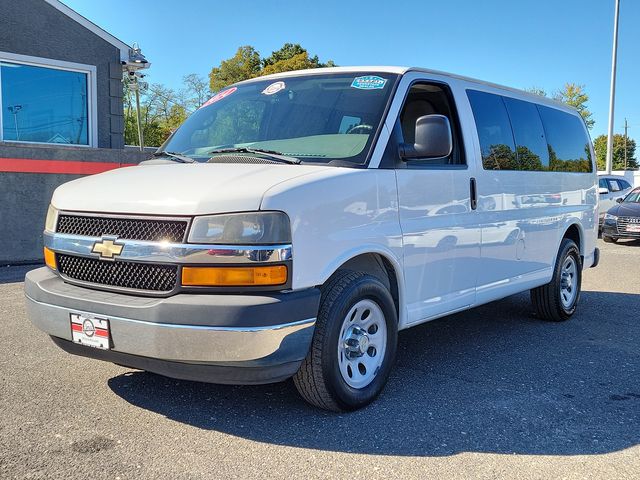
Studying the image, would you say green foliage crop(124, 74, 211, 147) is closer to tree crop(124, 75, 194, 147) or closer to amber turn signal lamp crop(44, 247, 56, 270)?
tree crop(124, 75, 194, 147)

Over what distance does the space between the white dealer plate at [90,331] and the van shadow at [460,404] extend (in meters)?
0.60

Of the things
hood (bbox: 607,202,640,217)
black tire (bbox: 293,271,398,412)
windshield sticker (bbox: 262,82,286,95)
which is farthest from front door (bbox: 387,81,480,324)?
hood (bbox: 607,202,640,217)

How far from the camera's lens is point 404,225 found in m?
4.00

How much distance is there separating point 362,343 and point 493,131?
2.38 meters

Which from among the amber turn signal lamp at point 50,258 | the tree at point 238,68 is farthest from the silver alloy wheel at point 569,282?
the tree at point 238,68

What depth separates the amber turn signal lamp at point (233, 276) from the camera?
10.3 ft

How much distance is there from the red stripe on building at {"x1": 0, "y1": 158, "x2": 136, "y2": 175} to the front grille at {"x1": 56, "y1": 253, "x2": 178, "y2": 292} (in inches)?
265

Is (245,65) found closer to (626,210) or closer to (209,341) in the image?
(626,210)

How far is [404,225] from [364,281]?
572 millimetres

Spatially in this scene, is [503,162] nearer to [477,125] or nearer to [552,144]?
[477,125]

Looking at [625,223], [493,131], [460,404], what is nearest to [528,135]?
[493,131]

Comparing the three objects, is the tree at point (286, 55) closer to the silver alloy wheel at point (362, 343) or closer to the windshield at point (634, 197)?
the windshield at point (634, 197)

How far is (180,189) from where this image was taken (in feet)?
10.9

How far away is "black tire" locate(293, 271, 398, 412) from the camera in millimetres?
3408
